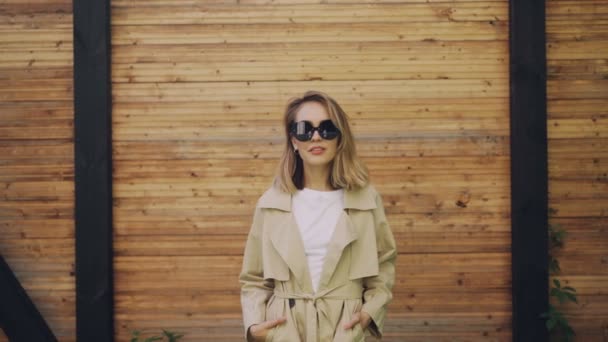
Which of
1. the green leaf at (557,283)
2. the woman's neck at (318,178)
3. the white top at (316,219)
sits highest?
the woman's neck at (318,178)

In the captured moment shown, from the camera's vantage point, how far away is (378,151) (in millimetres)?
4539

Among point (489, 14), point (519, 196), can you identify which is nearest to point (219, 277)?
point (519, 196)

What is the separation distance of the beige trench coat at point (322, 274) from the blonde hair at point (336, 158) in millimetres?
58

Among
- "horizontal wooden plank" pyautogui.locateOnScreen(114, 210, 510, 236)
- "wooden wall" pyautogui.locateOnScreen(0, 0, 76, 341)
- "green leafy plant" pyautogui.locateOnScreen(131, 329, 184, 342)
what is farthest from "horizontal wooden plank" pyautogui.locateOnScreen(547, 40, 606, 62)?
"wooden wall" pyautogui.locateOnScreen(0, 0, 76, 341)

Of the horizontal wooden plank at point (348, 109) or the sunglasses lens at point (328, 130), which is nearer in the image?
the sunglasses lens at point (328, 130)

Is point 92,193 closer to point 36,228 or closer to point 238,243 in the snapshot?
point 36,228

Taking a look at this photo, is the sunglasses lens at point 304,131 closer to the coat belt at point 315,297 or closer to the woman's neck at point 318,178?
the woman's neck at point 318,178

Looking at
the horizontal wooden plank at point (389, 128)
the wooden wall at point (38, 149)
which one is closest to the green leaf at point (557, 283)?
the horizontal wooden plank at point (389, 128)

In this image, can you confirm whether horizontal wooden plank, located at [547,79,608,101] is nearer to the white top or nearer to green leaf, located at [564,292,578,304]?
green leaf, located at [564,292,578,304]

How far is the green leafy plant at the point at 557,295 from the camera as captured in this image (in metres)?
4.41

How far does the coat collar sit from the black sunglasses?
287 mm

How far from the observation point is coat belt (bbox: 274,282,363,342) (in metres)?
2.70

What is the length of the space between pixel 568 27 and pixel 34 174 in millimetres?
4281

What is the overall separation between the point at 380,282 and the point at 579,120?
8.48 feet
